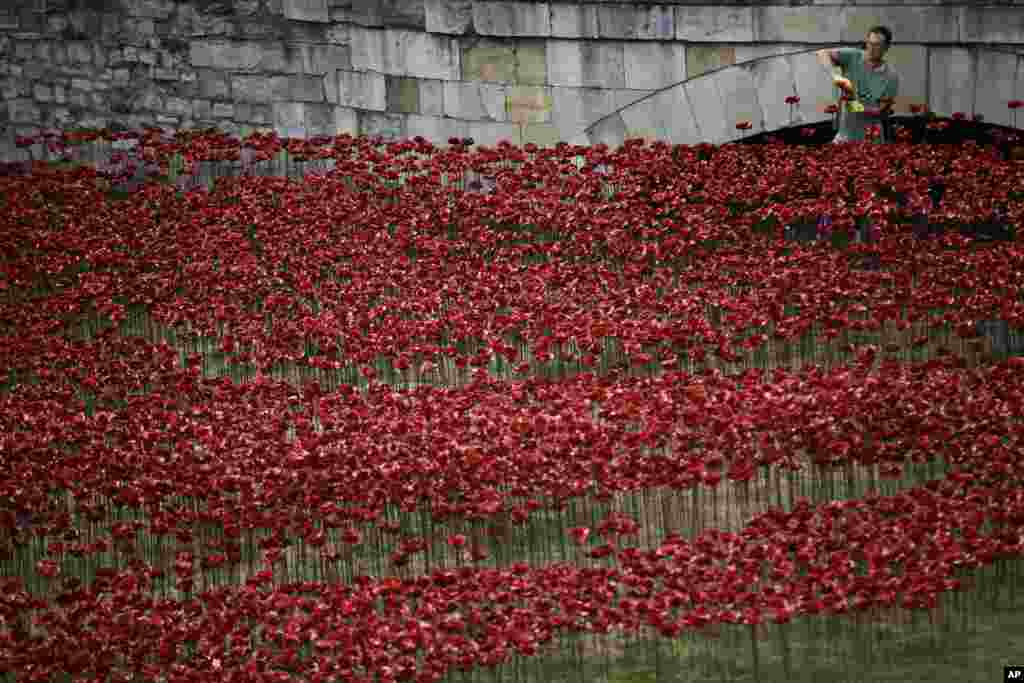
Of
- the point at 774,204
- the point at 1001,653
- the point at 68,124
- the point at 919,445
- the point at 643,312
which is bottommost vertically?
the point at 1001,653

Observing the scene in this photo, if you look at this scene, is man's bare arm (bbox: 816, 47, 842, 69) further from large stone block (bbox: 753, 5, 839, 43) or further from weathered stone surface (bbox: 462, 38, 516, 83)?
weathered stone surface (bbox: 462, 38, 516, 83)

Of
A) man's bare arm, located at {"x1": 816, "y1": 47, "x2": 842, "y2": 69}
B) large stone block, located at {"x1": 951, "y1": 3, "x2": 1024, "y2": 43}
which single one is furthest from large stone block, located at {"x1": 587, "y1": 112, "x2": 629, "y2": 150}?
large stone block, located at {"x1": 951, "y1": 3, "x2": 1024, "y2": 43}

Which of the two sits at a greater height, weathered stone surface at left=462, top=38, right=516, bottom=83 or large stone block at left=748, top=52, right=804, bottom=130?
weathered stone surface at left=462, top=38, right=516, bottom=83

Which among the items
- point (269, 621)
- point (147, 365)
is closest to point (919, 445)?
point (269, 621)

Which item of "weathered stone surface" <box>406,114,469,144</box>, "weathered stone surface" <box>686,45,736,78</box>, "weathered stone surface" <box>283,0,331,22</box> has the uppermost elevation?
"weathered stone surface" <box>283,0,331,22</box>

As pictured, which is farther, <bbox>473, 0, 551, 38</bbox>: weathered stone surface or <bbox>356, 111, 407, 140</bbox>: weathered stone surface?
<bbox>356, 111, 407, 140</bbox>: weathered stone surface

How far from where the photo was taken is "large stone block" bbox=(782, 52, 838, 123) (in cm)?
1634

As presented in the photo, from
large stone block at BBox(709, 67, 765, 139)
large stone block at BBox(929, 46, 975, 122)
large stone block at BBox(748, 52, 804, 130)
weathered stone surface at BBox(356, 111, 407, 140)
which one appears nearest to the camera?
large stone block at BBox(929, 46, 975, 122)

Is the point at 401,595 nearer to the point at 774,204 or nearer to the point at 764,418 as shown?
the point at 764,418

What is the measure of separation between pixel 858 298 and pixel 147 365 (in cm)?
551

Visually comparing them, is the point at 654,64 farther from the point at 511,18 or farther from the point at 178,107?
the point at 178,107

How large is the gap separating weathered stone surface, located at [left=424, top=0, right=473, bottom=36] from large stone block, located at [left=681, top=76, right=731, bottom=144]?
241 centimetres

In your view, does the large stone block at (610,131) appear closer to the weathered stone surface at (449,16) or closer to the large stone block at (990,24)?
the weathered stone surface at (449,16)

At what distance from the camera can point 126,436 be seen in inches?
473
